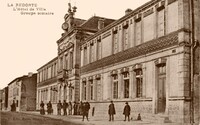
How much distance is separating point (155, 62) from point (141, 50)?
6.78 ft

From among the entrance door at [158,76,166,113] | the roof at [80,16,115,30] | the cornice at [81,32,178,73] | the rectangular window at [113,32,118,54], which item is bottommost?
the entrance door at [158,76,166,113]

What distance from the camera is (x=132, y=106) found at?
21.6 m

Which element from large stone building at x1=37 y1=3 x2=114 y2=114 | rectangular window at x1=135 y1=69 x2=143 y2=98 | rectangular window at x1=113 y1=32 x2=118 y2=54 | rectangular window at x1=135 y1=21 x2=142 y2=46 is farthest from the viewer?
large stone building at x1=37 y1=3 x2=114 y2=114

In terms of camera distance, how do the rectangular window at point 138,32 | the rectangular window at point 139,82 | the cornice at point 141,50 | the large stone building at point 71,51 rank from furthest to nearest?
the large stone building at point 71,51
the rectangular window at point 138,32
the rectangular window at point 139,82
the cornice at point 141,50

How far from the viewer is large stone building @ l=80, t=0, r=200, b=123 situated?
55.4 ft

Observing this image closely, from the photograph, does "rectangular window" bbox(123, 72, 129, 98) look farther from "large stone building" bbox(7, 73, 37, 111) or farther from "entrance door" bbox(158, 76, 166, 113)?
"large stone building" bbox(7, 73, 37, 111)

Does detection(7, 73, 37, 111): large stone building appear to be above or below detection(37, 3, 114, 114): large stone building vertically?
below

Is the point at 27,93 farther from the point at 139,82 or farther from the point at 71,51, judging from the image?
the point at 139,82

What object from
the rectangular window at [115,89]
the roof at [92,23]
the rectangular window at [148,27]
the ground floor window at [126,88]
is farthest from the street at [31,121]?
the roof at [92,23]

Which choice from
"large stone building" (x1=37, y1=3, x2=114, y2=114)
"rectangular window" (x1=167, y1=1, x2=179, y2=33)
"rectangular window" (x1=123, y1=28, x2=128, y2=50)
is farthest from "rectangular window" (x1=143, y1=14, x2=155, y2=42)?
"large stone building" (x1=37, y1=3, x2=114, y2=114)

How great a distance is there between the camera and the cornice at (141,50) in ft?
59.1

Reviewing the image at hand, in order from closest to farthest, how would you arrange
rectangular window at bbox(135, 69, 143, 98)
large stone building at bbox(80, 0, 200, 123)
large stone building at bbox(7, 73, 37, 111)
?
large stone building at bbox(80, 0, 200, 123) → rectangular window at bbox(135, 69, 143, 98) → large stone building at bbox(7, 73, 37, 111)

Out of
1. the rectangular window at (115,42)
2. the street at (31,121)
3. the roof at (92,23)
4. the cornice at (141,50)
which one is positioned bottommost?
the street at (31,121)

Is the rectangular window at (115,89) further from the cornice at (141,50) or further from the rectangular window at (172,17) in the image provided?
the rectangular window at (172,17)
